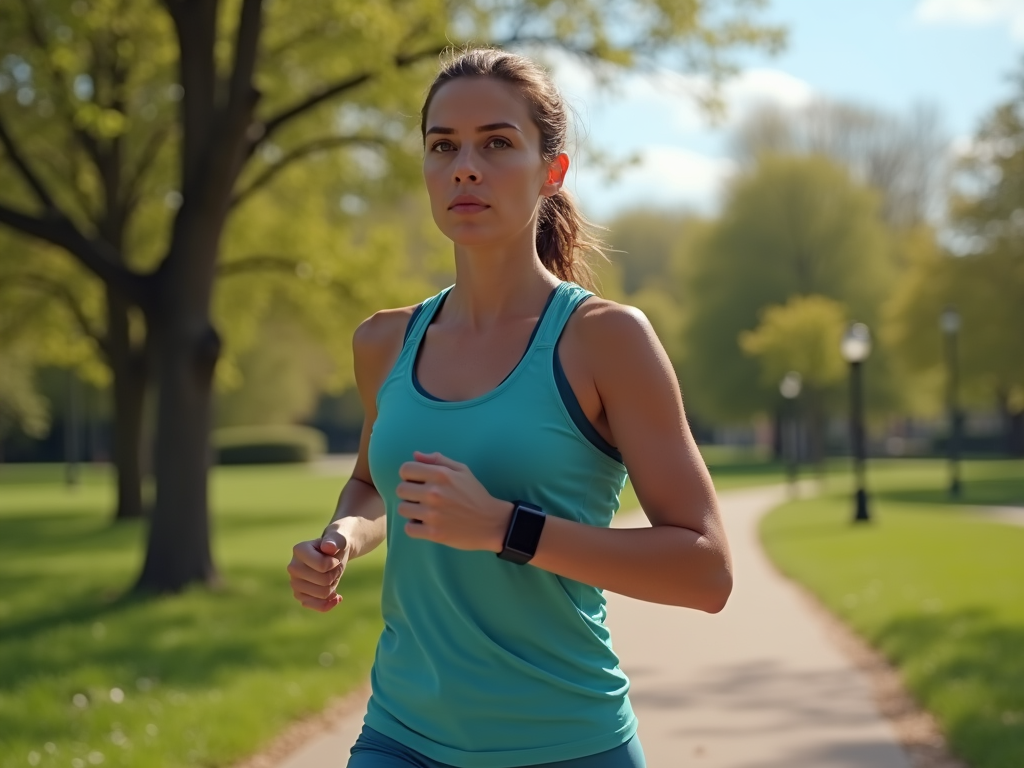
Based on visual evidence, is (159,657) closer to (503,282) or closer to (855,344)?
(503,282)

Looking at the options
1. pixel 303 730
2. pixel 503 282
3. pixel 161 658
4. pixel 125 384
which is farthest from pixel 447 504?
pixel 125 384

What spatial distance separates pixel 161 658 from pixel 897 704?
459cm

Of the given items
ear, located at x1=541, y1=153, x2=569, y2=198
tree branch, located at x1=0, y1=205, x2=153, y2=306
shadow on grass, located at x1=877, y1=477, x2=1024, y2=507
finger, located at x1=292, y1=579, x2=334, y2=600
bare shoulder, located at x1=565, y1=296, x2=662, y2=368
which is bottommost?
shadow on grass, located at x1=877, y1=477, x2=1024, y2=507

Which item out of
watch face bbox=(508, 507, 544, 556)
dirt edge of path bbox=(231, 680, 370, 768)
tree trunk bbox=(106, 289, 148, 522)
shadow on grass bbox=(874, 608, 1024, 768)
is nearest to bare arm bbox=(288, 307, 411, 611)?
watch face bbox=(508, 507, 544, 556)

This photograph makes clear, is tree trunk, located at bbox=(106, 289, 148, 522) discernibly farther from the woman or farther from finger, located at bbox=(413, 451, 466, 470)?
finger, located at bbox=(413, 451, 466, 470)

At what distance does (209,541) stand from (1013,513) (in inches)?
651

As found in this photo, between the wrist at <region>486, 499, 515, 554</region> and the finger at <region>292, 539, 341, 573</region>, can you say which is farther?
the finger at <region>292, 539, 341, 573</region>

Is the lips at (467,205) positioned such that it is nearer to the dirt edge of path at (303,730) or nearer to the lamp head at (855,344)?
the dirt edge of path at (303,730)

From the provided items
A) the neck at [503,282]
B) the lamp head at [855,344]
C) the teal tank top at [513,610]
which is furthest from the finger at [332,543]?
the lamp head at [855,344]

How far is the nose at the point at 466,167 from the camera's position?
91.7 inches

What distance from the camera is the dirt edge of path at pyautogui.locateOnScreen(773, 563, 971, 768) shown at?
641cm

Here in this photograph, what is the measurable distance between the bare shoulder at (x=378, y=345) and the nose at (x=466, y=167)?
432mm

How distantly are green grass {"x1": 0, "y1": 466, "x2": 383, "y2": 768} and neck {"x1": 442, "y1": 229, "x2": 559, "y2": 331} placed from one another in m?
4.20

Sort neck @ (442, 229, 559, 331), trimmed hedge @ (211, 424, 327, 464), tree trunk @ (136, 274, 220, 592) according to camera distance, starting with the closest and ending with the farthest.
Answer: neck @ (442, 229, 559, 331)
tree trunk @ (136, 274, 220, 592)
trimmed hedge @ (211, 424, 327, 464)
